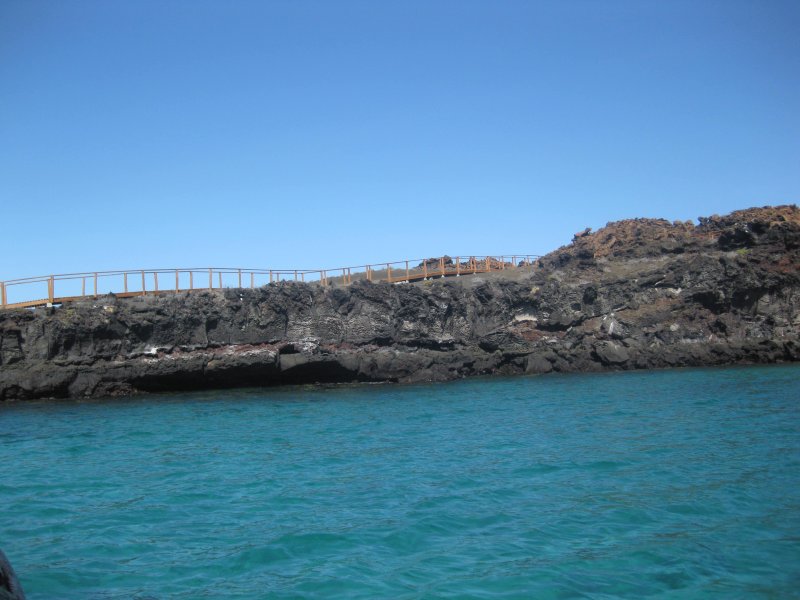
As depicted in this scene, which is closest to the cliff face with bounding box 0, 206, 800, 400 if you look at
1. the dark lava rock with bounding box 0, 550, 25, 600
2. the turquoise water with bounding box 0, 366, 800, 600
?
the turquoise water with bounding box 0, 366, 800, 600

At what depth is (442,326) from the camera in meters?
40.8

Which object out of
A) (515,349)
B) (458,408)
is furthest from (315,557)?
(515,349)

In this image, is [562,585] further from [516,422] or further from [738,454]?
[516,422]

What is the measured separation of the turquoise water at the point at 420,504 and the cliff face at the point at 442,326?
1026 cm

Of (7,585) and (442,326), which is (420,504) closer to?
(7,585)

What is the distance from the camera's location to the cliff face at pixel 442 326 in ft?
116

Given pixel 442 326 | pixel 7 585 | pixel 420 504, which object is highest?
pixel 442 326

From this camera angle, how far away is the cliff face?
116ft

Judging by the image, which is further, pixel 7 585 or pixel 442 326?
pixel 442 326

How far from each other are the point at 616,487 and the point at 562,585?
5.11 m

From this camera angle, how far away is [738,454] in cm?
1647

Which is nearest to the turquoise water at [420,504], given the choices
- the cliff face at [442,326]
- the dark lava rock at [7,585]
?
the dark lava rock at [7,585]

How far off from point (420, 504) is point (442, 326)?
91.3ft

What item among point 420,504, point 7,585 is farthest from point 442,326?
point 7,585
